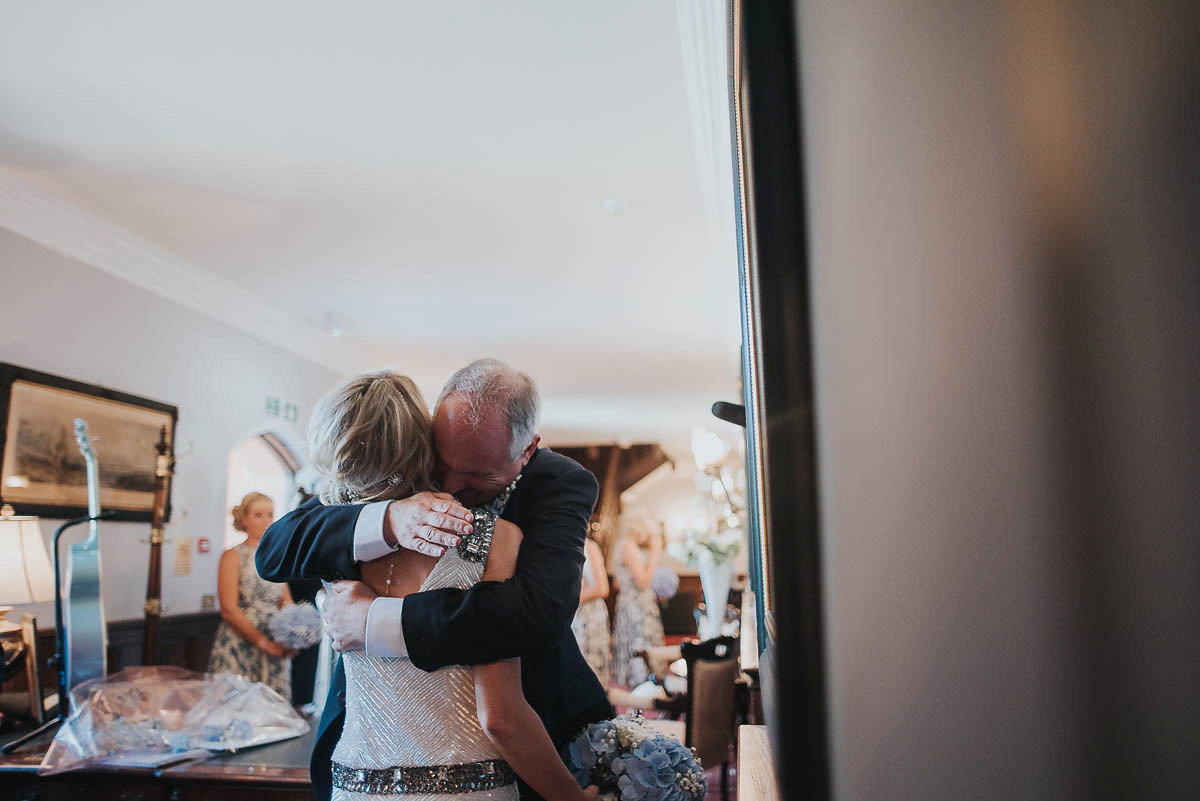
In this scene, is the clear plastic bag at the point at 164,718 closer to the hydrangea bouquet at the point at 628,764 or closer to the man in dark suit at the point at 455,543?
the man in dark suit at the point at 455,543

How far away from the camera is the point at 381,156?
13.6ft

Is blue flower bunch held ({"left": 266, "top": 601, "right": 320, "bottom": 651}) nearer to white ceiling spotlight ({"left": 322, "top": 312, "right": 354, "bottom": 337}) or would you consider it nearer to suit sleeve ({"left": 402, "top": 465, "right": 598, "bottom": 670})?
suit sleeve ({"left": 402, "top": 465, "right": 598, "bottom": 670})

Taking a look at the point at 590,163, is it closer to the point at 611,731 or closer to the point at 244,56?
the point at 244,56

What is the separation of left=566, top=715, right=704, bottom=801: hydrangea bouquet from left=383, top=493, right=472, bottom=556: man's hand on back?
0.52 m

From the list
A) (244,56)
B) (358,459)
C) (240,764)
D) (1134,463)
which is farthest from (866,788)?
(244,56)

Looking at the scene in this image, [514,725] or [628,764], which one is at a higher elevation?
[514,725]

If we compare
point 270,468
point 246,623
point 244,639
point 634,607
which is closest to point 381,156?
point 246,623

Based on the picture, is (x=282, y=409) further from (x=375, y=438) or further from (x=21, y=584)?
(x=375, y=438)

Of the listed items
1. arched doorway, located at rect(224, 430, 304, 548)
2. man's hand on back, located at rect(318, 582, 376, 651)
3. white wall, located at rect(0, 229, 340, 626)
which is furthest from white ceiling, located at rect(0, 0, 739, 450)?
man's hand on back, located at rect(318, 582, 376, 651)

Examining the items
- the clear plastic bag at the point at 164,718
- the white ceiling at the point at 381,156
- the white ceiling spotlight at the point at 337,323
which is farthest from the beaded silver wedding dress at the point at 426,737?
the white ceiling spotlight at the point at 337,323

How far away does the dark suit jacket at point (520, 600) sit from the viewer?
1.34 m

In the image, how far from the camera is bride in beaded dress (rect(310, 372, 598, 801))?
1.41m

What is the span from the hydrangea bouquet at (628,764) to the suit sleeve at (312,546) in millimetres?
536

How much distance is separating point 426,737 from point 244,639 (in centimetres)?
401
